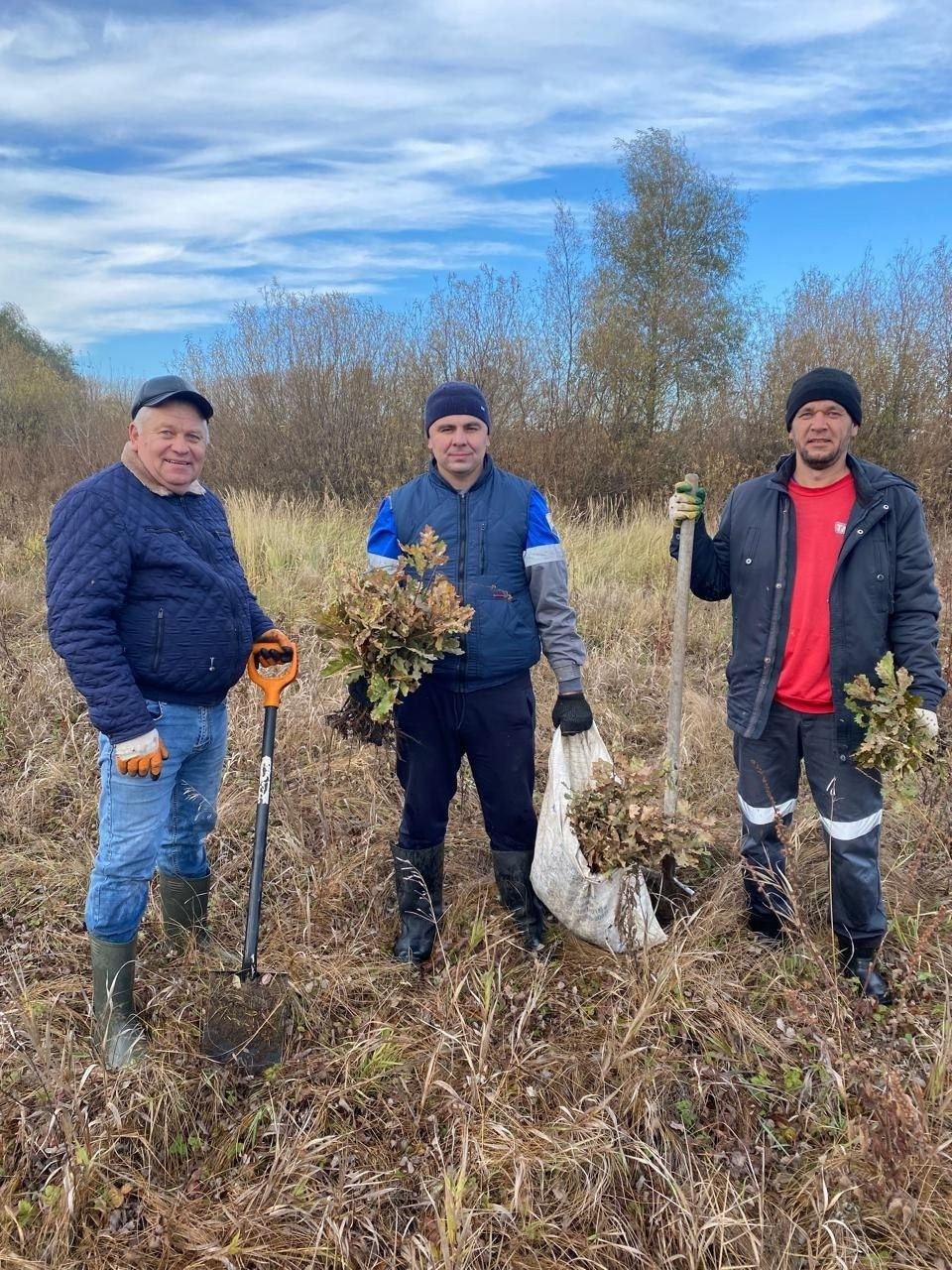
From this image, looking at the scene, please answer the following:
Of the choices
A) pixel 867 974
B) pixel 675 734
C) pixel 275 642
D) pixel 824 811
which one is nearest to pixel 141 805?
pixel 275 642

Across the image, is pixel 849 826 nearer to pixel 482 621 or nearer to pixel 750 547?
pixel 750 547

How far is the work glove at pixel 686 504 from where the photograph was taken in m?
2.86

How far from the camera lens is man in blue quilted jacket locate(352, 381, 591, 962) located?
2.63 metres

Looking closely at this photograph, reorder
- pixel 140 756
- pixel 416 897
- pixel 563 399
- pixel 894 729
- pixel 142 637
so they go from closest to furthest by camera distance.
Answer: pixel 140 756, pixel 142 637, pixel 894 729, pixel 416 897, pixel 563 399

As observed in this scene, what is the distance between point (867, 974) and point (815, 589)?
1.37 metres

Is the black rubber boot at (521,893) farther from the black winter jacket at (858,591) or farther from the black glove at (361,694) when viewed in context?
the black winter jacket at (858,591)

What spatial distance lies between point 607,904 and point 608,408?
1135cm

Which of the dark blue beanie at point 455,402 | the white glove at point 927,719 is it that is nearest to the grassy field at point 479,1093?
the white glove at point 927,719

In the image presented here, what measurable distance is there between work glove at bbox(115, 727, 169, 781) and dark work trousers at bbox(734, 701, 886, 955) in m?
1.90

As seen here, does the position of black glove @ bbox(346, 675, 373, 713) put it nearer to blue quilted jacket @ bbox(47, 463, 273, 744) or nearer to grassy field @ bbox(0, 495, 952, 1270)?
blue quilted jacket @ bbox(47, 463, 273, 744)

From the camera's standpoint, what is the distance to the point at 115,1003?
2496 mm

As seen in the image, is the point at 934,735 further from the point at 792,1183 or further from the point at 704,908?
the point at 792,1183

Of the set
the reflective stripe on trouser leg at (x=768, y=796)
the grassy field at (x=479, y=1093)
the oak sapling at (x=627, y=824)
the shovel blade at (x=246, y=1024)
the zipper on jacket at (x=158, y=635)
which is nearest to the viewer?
the grassy field at (x=479, y=1093)

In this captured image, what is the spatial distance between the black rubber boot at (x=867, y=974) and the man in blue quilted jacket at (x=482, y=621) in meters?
1.27
